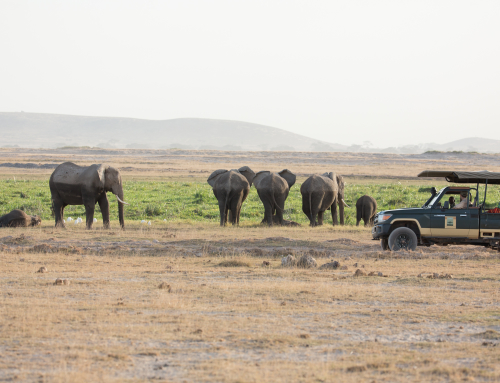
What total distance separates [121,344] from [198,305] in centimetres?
244

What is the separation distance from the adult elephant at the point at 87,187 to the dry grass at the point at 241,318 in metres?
6.29

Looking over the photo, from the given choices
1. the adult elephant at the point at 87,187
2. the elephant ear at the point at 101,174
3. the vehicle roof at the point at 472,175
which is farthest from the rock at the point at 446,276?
the elephant ear at the point at 101,174

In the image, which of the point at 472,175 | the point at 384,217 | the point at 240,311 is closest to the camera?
the point at 240,311

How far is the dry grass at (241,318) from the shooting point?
279 inches

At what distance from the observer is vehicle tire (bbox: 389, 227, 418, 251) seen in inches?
667

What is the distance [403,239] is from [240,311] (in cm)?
823

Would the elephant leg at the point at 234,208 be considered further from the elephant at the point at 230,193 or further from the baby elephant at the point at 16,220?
the baby elephant at the point at 16,220

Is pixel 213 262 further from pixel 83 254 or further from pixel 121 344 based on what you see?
pixel 121 344

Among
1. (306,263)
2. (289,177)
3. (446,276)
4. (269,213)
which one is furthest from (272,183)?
(446,276)

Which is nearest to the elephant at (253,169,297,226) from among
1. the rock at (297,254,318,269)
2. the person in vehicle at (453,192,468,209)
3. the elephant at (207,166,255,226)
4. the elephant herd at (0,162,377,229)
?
the elephant herd at (0,162,377,229)

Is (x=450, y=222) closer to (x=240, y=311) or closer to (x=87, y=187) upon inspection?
(x=240, y=311)

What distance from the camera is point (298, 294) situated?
11.3m

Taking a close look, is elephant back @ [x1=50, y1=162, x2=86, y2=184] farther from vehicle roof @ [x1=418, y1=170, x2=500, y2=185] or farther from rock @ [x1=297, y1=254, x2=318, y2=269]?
vehicle roof @ [x1=418, y1=170, x2=500, y2=185]

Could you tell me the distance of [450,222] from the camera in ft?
54.4
